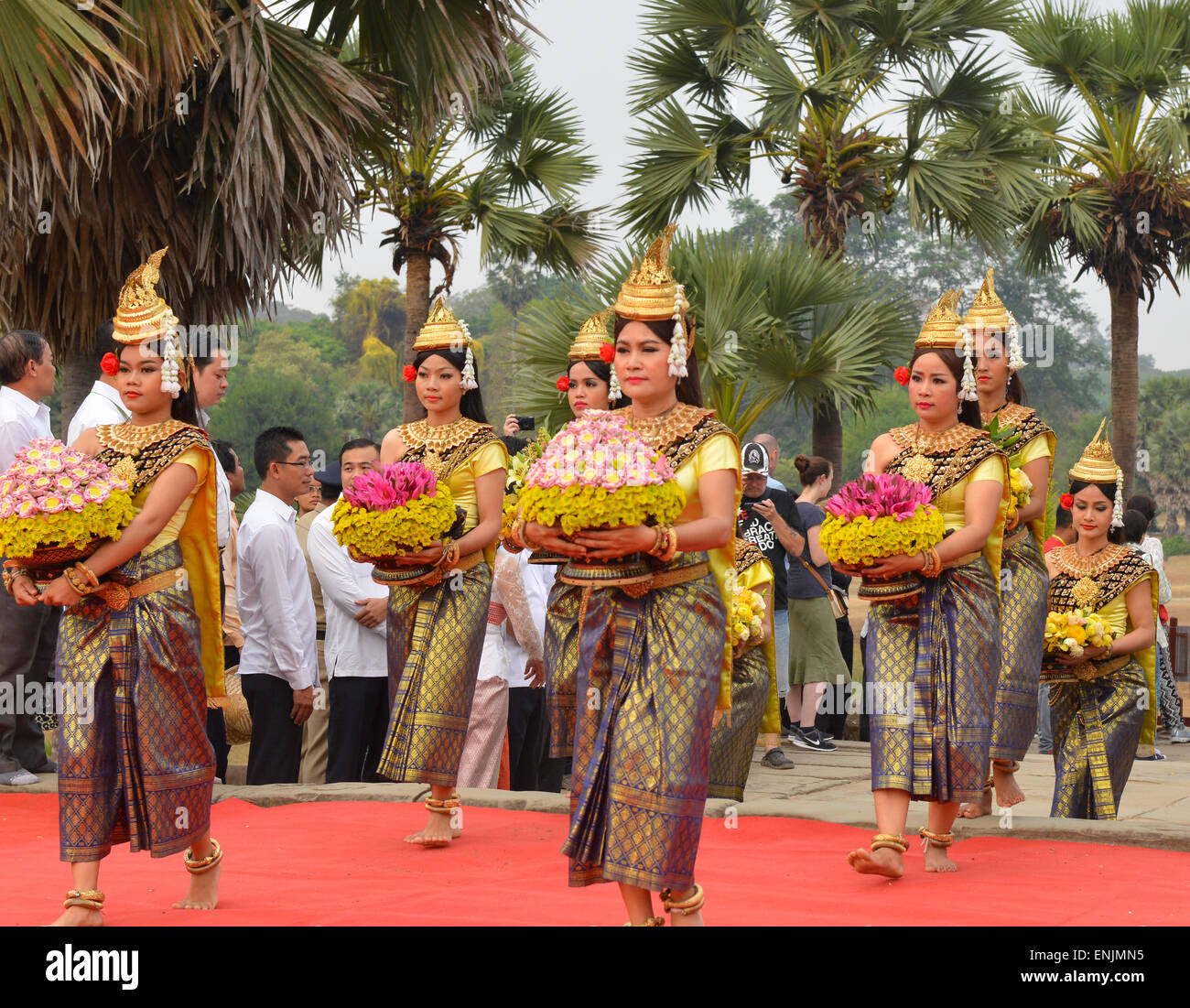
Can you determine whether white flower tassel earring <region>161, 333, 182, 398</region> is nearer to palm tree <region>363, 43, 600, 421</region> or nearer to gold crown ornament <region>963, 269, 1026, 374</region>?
gold crown ornament <region>963, 269, 1026, 374</region>

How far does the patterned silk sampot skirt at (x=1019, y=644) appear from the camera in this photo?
5656 mm

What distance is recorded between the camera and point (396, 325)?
51469mm

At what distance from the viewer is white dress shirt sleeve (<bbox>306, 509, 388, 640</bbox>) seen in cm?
683

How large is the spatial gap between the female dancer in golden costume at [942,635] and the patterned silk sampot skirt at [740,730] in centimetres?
Answer: 100

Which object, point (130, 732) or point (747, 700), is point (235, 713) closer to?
point (747, 700)

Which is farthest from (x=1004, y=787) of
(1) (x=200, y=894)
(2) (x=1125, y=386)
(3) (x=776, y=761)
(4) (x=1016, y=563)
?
(2) (x=1125, y=386)

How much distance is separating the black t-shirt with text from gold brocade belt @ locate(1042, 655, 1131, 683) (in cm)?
241

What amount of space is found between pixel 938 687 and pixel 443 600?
184 centimetres

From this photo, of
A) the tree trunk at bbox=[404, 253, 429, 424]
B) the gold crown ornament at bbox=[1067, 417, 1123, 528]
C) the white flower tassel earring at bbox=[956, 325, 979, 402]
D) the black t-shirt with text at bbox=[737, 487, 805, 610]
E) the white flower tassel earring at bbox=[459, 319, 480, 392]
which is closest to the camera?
the white flower tassel earring at bbox=[956, 325, 979, 402]

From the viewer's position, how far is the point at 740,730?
19.3 feet

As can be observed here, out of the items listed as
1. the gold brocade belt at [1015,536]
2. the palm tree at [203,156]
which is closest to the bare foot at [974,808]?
the gold brocade belt at [1015,536]

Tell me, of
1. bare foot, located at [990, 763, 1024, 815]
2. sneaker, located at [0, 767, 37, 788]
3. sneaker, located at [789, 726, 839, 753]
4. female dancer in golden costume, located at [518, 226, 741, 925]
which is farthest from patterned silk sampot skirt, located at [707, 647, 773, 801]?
sneaker, located at [789, 726, 839, 753]

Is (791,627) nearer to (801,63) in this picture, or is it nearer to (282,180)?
(282,180)

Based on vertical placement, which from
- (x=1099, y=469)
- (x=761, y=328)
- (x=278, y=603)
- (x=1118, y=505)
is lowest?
(x=278, y=603)
